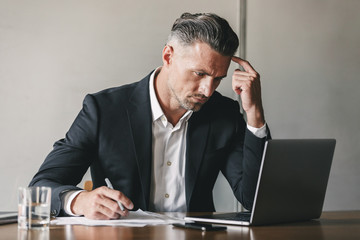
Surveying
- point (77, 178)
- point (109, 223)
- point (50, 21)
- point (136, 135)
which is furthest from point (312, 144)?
point (50, 21)

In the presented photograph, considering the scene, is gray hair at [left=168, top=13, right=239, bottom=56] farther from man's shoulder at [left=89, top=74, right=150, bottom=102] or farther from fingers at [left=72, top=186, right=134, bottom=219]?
fingers at [left=72, top=186, right=134, bottom=219]

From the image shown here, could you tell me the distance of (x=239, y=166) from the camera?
2303 millimetres

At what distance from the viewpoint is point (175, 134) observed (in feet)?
7.45

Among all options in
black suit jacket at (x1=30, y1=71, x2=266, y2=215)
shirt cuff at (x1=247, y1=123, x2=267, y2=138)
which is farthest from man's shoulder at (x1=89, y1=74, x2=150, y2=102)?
shirt cuff at (x1=247, y1=123, x2=267, y2=138)

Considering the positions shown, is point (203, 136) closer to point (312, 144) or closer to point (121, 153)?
point (121, 153)

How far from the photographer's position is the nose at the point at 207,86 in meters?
2.10

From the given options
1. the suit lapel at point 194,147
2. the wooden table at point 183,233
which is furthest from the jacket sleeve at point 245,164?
the wooden table at point 183,233

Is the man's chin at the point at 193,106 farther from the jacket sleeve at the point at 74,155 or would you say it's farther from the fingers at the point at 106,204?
the fingers at the point at 106,204

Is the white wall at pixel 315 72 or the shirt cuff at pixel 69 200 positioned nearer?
the shirt cuff at pixel 69 200

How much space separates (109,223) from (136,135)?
0.71 m

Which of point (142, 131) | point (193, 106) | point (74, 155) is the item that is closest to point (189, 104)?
point (193, 106)

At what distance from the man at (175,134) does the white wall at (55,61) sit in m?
0.39

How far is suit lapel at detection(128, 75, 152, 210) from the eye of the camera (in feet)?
7.01

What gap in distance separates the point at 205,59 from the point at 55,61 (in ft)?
2.85
